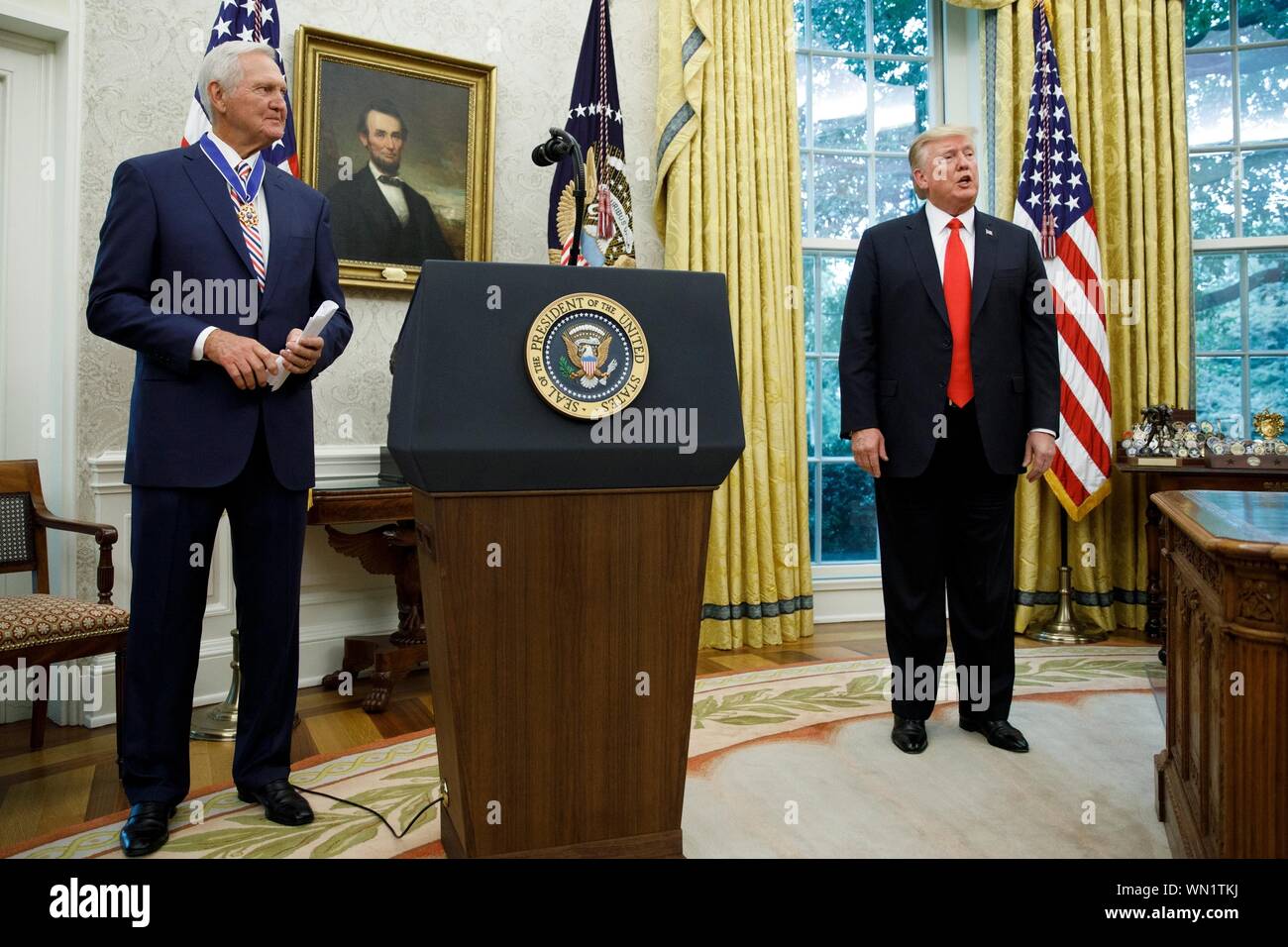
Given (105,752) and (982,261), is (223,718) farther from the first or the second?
(982,261)

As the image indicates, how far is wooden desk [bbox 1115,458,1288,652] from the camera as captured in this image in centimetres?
373

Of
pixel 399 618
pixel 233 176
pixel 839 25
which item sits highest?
pixel 839 25

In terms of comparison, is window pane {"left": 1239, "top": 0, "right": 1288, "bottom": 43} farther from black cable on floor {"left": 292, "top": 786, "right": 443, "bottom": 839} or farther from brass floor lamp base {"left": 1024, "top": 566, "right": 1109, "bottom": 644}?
black cable on floor {"left": 292, "top": 786, "right": 443, "bottom": 839}

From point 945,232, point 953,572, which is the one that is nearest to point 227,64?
point 945,232

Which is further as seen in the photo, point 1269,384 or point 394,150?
point 1269,384

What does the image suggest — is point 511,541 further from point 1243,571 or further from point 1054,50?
point 1054,50

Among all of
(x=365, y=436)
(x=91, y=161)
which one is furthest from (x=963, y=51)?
(x=91, y=161)

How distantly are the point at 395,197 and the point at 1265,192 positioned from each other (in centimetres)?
432

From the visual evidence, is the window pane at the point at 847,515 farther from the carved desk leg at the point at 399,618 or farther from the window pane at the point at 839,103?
the carved desk leg at the point at 399,618

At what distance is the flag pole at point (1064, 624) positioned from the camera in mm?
4094

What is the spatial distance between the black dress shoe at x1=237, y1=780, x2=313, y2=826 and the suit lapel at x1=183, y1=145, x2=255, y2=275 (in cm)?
119

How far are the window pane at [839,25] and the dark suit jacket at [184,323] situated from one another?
368cm

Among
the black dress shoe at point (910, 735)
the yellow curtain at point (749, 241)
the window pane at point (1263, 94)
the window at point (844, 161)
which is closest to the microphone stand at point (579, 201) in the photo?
the black dress shoe at point (910, 735)

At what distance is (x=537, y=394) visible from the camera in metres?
1.38
